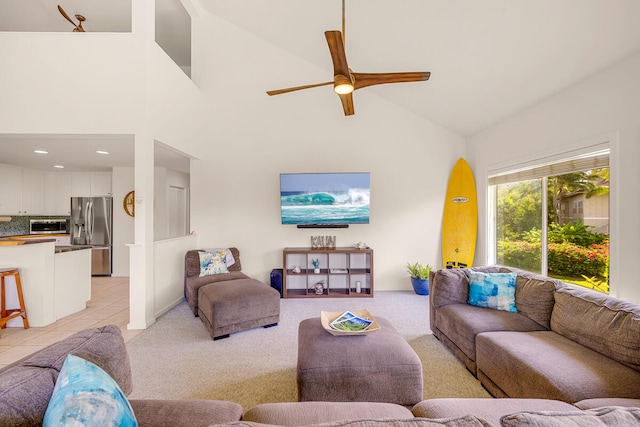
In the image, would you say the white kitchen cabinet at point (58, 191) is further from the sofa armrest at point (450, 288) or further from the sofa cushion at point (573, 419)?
the sofa cushion at point (573, 419)

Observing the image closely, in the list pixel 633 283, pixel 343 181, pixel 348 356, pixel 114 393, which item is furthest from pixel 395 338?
pixel 343 181

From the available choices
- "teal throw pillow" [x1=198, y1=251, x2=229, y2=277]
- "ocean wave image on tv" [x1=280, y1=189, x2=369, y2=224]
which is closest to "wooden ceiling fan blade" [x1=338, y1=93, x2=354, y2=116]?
"ocean wave image on tv" [x1=280, y1=189, x2=369, y2=224]

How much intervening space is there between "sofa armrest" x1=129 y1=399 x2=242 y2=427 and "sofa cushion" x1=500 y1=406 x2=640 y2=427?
1033mm

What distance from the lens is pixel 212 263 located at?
3.69 metres

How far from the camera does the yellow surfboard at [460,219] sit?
425 cm

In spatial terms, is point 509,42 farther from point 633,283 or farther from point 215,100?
point 215,100

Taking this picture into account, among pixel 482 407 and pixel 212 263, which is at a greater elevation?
pixel 212 263

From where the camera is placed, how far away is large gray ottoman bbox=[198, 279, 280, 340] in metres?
2.74

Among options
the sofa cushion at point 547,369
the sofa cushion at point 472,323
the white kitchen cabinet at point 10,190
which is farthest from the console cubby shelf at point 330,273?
the white kitchen cabinet at point 10,190

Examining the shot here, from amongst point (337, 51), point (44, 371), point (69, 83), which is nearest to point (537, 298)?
point (337, 51)

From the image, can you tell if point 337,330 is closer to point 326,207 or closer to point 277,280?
point 277,280

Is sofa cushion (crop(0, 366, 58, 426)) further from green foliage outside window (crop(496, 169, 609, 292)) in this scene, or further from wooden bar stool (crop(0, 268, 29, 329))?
green foliage outside window (crop(496, 169, 609, 292))

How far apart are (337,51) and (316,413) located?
216 cm

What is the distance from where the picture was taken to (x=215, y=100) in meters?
4.44
